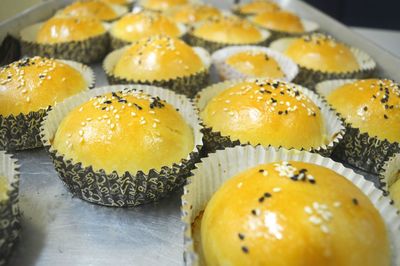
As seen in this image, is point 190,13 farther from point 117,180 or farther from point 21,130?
point 117,180

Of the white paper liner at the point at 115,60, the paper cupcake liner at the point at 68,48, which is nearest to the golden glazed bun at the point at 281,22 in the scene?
the white paper liner at the point at 115,60

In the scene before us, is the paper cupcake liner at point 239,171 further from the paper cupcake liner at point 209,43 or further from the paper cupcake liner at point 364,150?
the paper cupcake liner at point 209,43

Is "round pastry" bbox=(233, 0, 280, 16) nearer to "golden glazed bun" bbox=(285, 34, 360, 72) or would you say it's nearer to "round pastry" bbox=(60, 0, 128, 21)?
"golden glazed bun" bbox=(285, 34, 360, 72)

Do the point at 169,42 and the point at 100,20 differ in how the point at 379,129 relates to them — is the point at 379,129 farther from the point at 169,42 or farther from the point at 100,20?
the point at 100,20

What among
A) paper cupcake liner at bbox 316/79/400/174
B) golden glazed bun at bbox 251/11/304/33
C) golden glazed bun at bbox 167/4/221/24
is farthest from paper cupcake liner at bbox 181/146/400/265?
golden glazed bun at bbox 167/4/221/24

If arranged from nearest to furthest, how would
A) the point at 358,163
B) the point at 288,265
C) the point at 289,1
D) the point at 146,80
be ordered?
1. the point at 288,265
2. the point at 358,163
3. the point at 146,80
4. the point at 289,1

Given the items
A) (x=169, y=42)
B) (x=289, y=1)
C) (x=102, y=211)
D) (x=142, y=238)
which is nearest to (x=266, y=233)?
(x=142, y=238)
